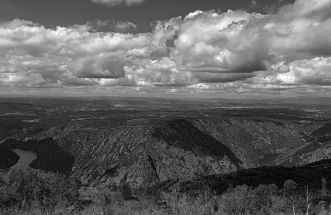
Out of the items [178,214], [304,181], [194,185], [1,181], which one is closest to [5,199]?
[1,181]

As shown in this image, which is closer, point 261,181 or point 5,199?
point 5,199

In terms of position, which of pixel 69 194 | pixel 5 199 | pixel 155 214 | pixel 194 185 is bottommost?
pixel 194 185

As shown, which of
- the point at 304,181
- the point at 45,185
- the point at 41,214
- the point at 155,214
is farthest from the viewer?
the point at 304,181

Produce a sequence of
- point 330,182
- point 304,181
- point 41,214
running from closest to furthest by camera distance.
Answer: point 41,214 → point 330,182 → point 304,181

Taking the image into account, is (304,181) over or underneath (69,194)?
underneath

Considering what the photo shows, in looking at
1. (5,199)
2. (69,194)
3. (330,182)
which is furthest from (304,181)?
(5,199)

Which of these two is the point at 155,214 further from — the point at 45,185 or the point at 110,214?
the point at 45,185

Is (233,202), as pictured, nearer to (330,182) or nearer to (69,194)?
(69,194)

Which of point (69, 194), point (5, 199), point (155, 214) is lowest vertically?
point (69, 194)

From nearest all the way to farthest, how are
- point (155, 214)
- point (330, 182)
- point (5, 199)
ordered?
point (155, 214), point (5, 199), point (330, 182)
